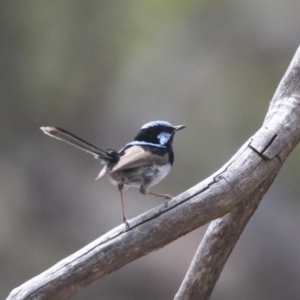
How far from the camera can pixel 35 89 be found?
242 centimetres

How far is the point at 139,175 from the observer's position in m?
1.50

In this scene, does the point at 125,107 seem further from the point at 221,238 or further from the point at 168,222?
the point at 168,222

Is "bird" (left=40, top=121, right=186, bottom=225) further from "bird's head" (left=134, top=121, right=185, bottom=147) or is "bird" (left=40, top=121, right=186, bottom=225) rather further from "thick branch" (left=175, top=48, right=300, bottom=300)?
"thick branch" (left=175, top=48, right=300, bottom=300)

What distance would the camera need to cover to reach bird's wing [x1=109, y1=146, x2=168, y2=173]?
145 cm

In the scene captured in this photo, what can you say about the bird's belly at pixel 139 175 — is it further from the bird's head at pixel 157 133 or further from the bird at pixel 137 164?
the bird's head at pixel 157 133

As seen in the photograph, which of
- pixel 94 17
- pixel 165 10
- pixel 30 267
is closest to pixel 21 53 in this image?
pixel 94 17

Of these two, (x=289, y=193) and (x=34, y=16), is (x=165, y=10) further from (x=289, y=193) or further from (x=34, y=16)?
(x=289, y=193)

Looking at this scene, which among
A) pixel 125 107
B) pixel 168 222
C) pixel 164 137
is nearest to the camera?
pixel 168 222

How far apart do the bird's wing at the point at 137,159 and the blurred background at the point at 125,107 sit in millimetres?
883

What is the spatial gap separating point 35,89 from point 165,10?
735mm

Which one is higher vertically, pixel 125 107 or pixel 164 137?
pixel 164 137

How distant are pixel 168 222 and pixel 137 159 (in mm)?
253

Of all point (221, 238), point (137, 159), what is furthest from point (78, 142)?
point (221, 238)

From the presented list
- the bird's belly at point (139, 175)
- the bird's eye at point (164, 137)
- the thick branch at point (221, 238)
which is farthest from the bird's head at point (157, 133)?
the thick branch at point (221, 238)
